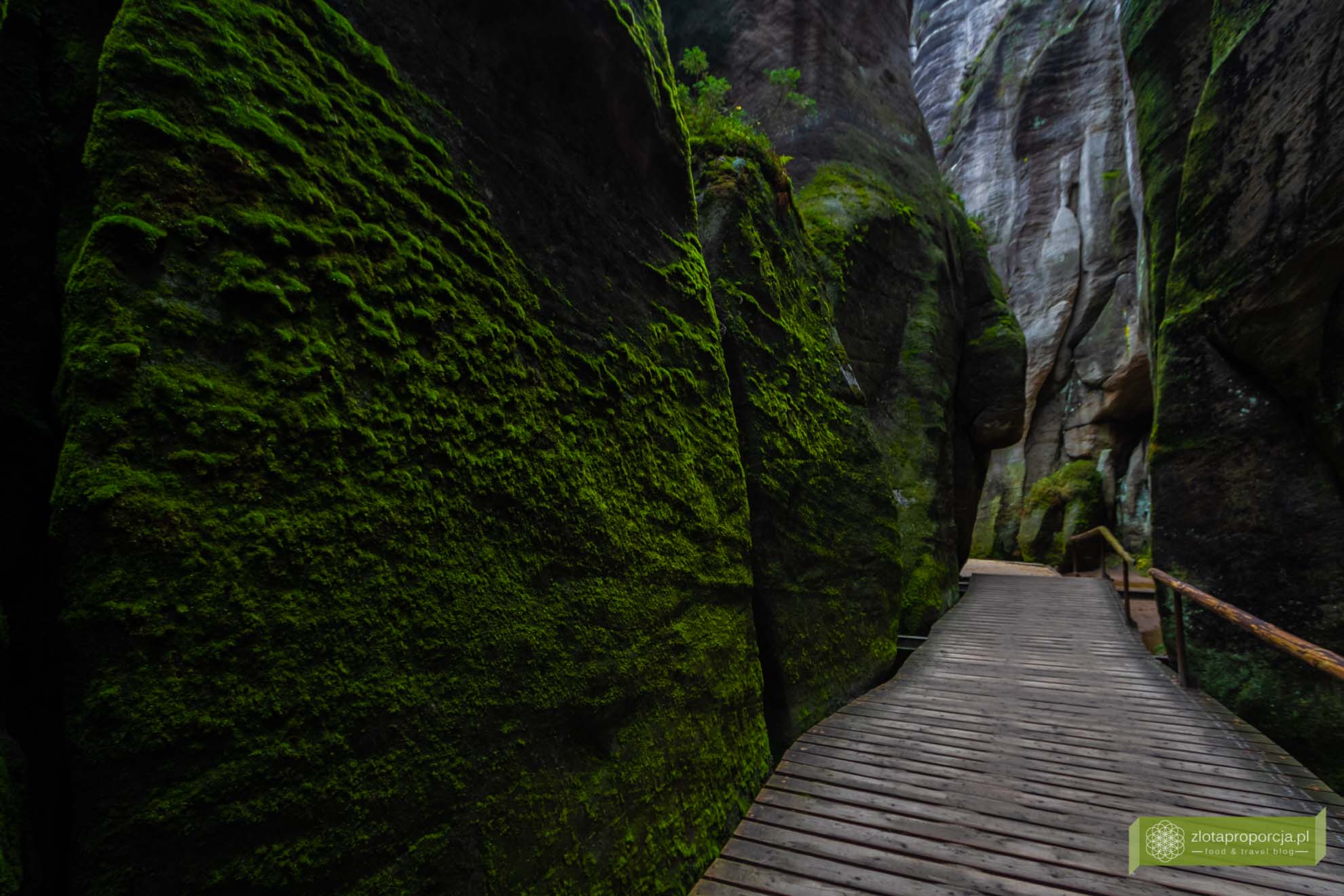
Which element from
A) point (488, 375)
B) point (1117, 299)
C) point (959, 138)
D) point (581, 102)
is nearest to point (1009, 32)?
point (959, 138)

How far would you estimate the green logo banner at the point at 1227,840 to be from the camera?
3154 millimetres

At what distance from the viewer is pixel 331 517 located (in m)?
1.79

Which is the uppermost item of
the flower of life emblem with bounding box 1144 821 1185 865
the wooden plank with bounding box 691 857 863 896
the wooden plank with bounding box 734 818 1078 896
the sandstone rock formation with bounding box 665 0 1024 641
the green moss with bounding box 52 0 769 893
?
the sandstone rock formation with bounding box 665 0 1024 641

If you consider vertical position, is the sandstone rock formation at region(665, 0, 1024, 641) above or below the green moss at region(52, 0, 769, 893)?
above

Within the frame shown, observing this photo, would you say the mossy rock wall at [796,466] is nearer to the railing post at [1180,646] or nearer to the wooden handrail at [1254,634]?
the wooden handrail at [1254,634]

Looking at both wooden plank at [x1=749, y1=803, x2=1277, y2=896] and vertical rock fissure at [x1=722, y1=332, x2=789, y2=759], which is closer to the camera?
wooden plank at [x1=749, y1=803, x2=1277, y2=896]

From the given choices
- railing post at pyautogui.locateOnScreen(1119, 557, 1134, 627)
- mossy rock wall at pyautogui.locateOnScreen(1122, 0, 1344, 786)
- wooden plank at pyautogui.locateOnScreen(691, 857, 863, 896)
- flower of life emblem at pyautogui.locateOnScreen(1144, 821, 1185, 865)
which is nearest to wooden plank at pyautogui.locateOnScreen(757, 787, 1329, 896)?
flower of life emblem at pyautogui.locateOnScreen(1144, 821, 1185, 865)

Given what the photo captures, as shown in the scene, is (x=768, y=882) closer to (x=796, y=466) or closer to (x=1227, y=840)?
(x=1227, y=840)

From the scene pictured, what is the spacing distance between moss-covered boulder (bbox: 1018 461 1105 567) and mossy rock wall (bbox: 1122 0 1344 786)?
12.7 m

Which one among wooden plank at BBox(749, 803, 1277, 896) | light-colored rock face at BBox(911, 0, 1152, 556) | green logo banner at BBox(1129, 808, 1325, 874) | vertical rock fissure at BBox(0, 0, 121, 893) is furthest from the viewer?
light-colored rock face at BBox(911, 0, 1152, 556)

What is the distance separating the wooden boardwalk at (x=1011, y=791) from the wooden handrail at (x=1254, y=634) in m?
0.56

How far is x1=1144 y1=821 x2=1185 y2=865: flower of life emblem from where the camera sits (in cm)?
319

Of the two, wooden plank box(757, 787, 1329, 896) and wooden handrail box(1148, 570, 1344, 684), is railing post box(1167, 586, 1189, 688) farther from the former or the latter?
wooden plank box(757, 787, 1329, 896)

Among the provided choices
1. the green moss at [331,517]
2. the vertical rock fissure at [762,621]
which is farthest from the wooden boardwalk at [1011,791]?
the green moss at [331,517]
